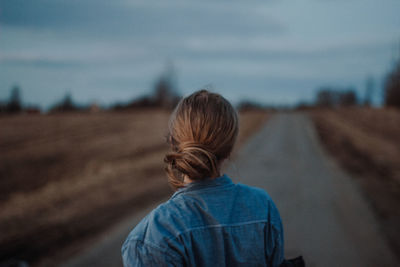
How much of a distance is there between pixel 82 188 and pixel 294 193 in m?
5.46

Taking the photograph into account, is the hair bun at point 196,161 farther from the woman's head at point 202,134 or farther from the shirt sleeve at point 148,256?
the shirt sleeve at point 148,256

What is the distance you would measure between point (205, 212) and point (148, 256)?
26 cm

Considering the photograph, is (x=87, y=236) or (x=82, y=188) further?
(x=82, y=188)

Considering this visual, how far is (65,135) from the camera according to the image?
19422mm

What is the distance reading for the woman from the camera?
1.14m

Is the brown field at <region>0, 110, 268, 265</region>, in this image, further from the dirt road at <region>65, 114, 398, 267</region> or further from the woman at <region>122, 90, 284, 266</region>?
the dirt road at <region>65, 114, 398, 267</region>

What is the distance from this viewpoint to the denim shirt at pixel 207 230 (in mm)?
1124

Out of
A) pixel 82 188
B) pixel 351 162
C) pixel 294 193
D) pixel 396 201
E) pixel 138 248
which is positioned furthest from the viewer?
pixel 351 162

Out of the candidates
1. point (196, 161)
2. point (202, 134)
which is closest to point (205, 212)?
point (196, 161)

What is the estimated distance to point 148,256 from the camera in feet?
3.64

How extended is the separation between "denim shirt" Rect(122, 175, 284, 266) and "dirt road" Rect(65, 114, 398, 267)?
32 cm

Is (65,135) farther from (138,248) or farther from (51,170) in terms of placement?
(138,248)

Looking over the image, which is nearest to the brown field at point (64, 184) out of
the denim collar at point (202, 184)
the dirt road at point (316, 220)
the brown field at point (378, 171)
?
the denim collar at point (202, 184)

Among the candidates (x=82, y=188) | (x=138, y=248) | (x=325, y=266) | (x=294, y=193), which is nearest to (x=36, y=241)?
(x=82, y=188)
